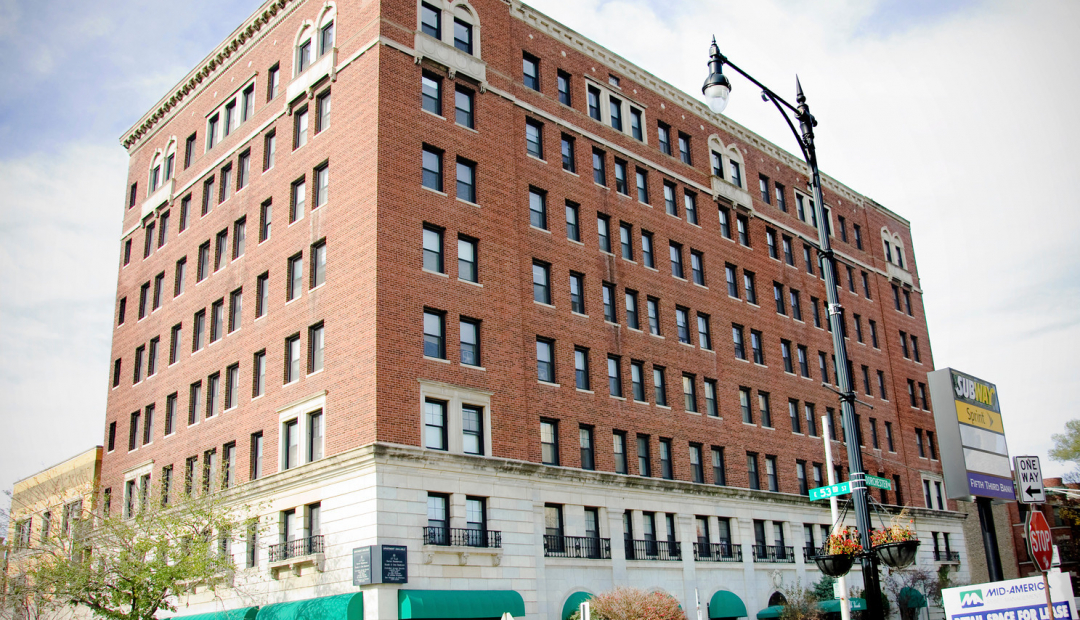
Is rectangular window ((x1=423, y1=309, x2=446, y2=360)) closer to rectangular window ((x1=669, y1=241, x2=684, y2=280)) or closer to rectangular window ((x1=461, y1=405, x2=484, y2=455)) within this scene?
rectangular window ((x1=461, y1=405, x2=484, y2=455))

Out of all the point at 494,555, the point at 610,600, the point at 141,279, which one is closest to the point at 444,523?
the point at 494,555

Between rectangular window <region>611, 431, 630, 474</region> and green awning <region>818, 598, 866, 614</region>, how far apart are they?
11353 millimetres

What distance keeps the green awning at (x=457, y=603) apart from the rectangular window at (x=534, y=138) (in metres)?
19.2

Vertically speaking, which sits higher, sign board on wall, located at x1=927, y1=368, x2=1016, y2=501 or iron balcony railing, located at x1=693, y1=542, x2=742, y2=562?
sign board on wall, located at x1=927, y1=368, x2=1016, y2=501

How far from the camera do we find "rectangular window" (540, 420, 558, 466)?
3784cm

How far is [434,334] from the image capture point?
34969 mm

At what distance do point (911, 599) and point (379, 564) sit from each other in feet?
111

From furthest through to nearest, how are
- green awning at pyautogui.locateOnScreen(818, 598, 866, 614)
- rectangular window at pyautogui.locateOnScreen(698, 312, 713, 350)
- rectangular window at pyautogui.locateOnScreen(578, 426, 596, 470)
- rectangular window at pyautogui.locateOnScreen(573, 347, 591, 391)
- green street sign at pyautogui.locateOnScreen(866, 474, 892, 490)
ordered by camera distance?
rectangular window at pyautogui.locateOnScreen(698, 312, 713, 350), green awning at pyautogui.locateOnScreen(818, 598, 866, 614), rectangular window at pyautogui.locateOnScreen(573, 347, 591, 391), rectangular window at pyautogui.locateOnScreen(578, 426, 596, 470), green street sign at pyautogui.locateOnScreen(866, 474, 892, 490)

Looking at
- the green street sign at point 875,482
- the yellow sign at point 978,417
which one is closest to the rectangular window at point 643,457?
the yellow sign at point 978,417

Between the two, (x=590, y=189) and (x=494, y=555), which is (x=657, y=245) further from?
(x=494, y=555)

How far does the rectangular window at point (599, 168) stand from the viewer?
150 feet

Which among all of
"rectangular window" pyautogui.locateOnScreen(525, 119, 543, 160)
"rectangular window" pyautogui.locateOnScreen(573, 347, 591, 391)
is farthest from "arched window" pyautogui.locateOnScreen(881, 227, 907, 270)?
"rectangular window" pyautogui.locateOnScreen(573, 347, 591, 391)

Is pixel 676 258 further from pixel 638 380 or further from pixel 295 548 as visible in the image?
pixel 295 548

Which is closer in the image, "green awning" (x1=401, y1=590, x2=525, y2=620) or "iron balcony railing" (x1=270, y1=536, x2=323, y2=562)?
"green awning" (x1=401, y1=590, x2=525, y2=620)
